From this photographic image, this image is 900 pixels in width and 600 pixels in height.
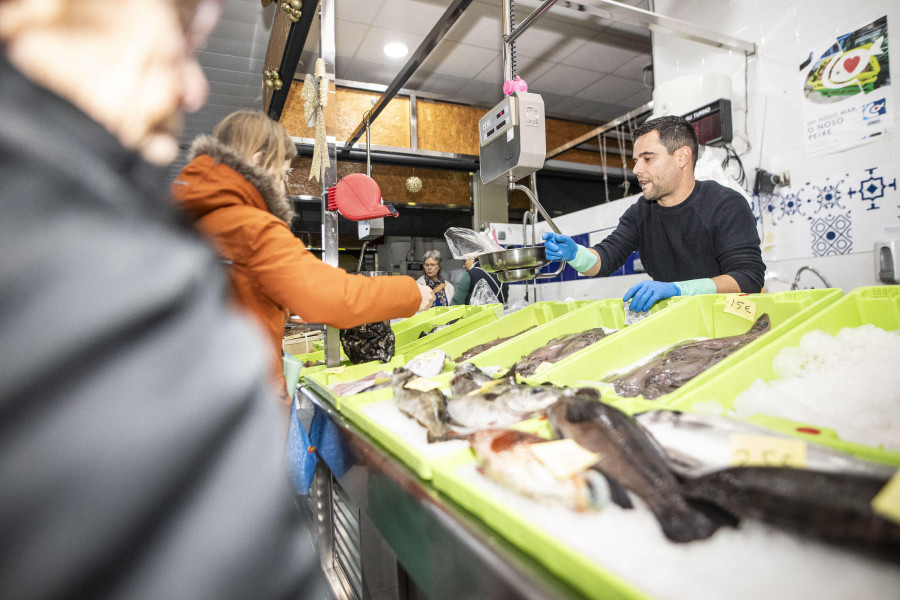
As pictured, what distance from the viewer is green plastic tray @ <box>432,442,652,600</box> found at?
57 centimetres

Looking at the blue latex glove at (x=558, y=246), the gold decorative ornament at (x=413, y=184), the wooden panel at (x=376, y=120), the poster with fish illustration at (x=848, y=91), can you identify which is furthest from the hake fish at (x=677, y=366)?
the gold decorative ornament at (x=413, y=184)

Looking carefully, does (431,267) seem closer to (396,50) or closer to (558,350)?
(396,50)

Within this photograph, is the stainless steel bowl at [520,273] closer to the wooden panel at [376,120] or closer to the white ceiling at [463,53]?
the white ceiling at [463,53]

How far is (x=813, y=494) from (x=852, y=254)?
3.77 m

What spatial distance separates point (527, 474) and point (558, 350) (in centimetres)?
122

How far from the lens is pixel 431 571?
37.6 inches

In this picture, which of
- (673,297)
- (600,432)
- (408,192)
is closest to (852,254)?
(673,297)

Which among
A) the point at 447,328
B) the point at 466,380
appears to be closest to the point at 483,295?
the point at 447,328

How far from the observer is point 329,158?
2.70m

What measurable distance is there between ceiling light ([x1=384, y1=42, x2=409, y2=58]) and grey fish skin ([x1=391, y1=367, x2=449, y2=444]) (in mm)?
5795

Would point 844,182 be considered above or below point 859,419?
above

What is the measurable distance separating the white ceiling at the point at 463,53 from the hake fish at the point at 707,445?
5282mm

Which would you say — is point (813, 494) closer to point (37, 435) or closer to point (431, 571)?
point (431, 571)

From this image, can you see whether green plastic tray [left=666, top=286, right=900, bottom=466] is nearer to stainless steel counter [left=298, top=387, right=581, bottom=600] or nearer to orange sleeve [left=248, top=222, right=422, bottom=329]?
stainless steel counter [left=298, top=387, right=581, bottom=600]
